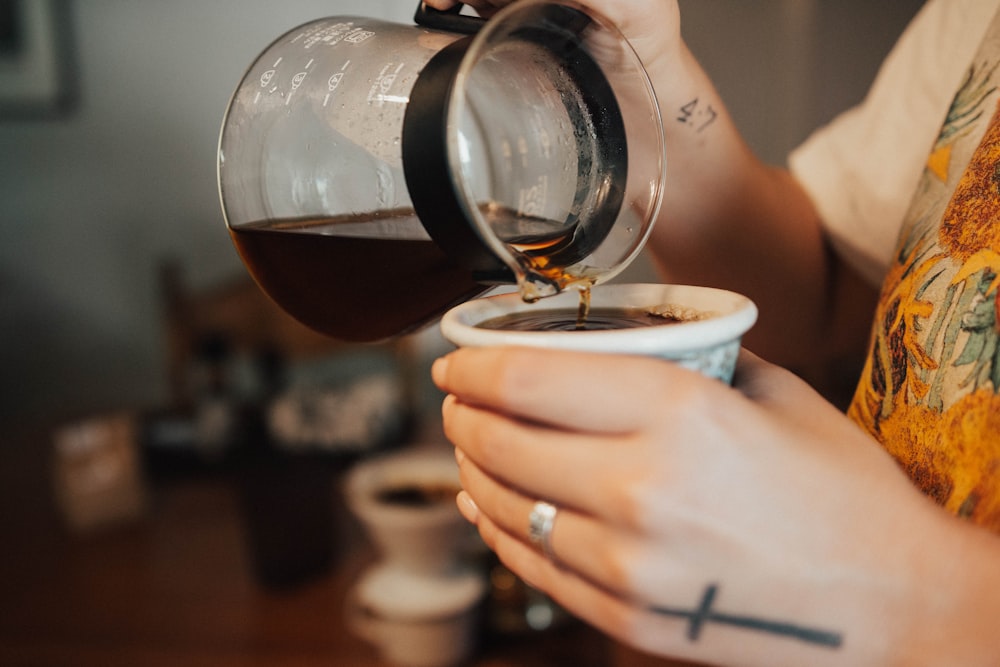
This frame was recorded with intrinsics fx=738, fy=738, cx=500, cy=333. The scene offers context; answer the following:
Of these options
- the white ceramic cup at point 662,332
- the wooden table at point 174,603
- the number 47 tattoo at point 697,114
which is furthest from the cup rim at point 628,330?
the wooden table at point 174,603

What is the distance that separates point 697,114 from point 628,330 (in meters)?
0.46

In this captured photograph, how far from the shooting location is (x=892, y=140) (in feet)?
2.81

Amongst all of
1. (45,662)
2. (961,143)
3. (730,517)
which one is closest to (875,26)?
(961,143)

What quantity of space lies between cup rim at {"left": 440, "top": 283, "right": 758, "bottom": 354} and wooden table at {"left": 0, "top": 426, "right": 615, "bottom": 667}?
753 mm

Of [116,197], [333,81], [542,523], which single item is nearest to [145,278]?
[116,197]

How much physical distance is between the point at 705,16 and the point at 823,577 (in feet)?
2.82

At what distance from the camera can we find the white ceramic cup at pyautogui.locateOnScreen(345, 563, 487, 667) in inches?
41.6

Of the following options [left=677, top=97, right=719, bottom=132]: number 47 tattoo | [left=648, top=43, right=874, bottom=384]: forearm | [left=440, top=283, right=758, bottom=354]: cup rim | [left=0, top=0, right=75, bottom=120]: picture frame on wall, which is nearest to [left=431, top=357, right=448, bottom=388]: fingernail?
[left=440, top=283, right=758, bottom=354]: cup rim

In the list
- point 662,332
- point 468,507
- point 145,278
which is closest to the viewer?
point 662,332

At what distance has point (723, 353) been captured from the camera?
1.27 ft

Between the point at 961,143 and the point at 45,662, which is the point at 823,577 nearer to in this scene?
the point at 961,143

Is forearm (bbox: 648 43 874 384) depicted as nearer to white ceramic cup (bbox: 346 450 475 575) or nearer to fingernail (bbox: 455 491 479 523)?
fingernail (bbox: 455 491 479 523)

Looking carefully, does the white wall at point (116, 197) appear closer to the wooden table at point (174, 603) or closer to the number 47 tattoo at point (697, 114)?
the wooden table at point (174, 603)

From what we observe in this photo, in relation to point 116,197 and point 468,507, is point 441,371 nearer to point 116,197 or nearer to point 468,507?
point 468,507
